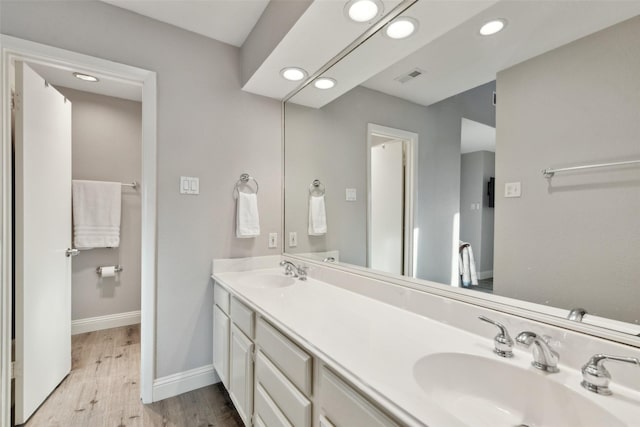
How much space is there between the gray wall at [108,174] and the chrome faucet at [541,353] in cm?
334

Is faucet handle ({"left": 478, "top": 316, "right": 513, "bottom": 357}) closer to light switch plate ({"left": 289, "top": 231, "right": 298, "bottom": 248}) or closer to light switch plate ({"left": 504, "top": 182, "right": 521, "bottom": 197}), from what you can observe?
light switch plate ({"left": 504, "top": 182, "right": 521, "bottom": 197})

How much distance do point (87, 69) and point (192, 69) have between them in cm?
57

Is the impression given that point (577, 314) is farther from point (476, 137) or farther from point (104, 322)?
point (104, 322)

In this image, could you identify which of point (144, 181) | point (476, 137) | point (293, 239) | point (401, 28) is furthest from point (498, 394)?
point (144, 181)

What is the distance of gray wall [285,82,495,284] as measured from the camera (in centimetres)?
118

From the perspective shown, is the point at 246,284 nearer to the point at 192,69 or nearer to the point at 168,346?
the point at 168,346

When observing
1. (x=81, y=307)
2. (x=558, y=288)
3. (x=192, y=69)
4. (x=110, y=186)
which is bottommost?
(x=81, y=307)

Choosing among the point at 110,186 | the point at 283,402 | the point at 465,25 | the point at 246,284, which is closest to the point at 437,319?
the point at 283,402

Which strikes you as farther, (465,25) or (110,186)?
(110,186)

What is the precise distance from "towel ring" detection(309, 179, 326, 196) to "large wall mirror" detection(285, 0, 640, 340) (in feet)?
1.07

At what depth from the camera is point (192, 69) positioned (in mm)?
1912

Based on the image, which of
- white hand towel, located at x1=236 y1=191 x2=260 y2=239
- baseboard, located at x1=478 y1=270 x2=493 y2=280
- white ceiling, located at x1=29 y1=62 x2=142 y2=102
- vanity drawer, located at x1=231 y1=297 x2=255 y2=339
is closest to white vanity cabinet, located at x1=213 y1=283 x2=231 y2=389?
vanity drawer, located at x1=231 y1=297 x2=255 y2=339

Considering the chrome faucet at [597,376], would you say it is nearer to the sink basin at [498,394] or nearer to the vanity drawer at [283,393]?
the sink basin at [498,394]

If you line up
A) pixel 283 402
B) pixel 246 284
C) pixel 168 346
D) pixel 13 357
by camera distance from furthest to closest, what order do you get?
pixel 168 346 < pixel 246 284 < pixel 13 357 < pixel 283 402
